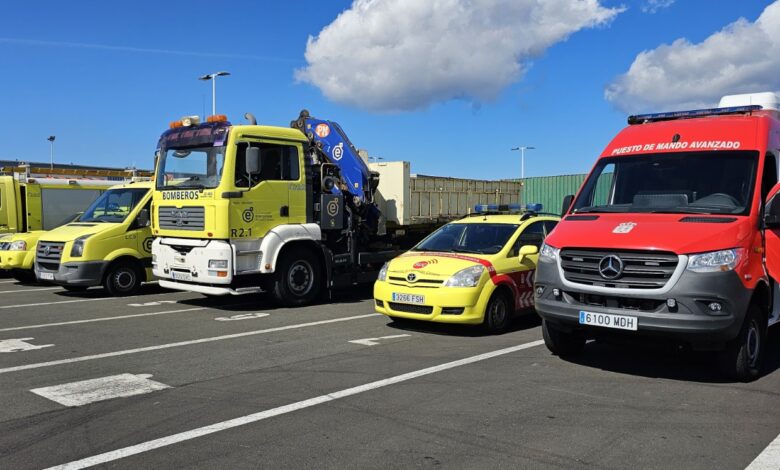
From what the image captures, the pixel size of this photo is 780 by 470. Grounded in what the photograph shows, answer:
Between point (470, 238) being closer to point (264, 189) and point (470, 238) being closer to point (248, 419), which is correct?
point (264, 189)

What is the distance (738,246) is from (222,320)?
275 inches

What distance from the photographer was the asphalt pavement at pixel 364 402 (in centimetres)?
446

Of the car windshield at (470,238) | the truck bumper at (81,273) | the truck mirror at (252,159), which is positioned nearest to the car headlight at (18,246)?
the truck bumper at (81,273)

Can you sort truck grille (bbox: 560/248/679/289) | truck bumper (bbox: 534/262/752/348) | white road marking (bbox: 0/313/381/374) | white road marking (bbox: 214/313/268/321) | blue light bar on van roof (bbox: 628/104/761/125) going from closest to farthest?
truck bumper (bbox: 534/262/752/348) → truck grille (bbox: 560/248/679/289) → white road marking (bbox: 0/313/381/374) → blue light bar on van roof (bbox: 628/104/761/125) → white road marking (bbox: 214/313/268/321)

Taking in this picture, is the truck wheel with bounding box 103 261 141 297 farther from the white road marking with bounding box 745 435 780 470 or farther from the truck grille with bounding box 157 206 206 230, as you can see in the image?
the white road marking with bounding box 745 435 780 470

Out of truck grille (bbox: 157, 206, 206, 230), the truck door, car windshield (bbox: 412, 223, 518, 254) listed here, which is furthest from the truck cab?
car windshield (bbox: 412, 223, 518, 254)

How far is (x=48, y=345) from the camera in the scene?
814cm

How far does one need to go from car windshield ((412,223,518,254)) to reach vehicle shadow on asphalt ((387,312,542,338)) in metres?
1.04

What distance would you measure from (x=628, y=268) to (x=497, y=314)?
2966mm

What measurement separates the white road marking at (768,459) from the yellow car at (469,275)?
4.16 m

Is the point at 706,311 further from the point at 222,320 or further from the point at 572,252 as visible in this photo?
the point at 222,320

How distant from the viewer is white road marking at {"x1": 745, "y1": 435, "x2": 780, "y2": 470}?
4.26m

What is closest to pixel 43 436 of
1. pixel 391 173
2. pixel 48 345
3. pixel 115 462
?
pixel 115 462

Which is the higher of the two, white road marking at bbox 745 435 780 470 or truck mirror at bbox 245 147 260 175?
truck mirror at bbox 245 147 260 175
